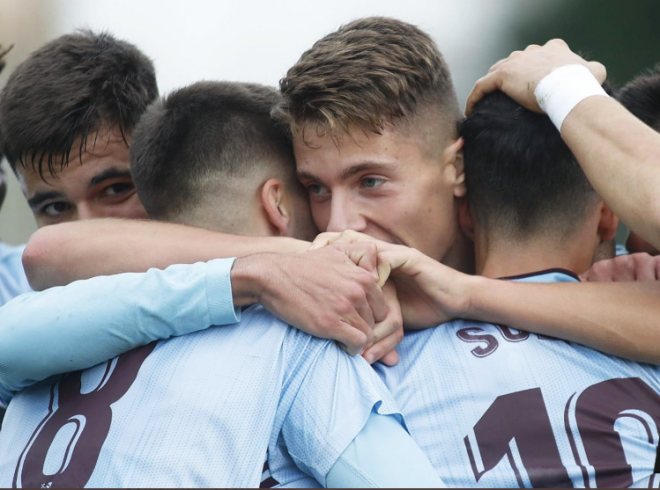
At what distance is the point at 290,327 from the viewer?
8.23 feet

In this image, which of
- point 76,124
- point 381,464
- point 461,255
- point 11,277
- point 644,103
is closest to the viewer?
point 381,464

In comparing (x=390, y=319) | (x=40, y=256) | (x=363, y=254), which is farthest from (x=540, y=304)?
(x=40, y=256)

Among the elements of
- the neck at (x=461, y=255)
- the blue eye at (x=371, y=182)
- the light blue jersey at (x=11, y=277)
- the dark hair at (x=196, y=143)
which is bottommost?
the light blue jersey at (x=11, y=277)

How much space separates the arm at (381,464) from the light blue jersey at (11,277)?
279 centimetres

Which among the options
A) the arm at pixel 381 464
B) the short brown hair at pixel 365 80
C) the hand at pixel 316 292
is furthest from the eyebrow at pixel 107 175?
the arm at pixel 381 464

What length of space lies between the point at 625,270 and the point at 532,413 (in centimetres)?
85

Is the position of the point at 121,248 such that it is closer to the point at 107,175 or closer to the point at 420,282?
the point at 107,175

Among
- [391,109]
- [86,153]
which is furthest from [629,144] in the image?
[86,153]

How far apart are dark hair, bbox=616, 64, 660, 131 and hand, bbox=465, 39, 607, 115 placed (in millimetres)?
455

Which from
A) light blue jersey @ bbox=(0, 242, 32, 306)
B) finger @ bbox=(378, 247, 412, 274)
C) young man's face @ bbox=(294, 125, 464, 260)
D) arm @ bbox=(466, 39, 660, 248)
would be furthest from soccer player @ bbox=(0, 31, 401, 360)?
arm @ bbox=(466, 39, 660, 248)

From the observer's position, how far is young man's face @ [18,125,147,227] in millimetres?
3742

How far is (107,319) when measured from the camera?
8.01 ft

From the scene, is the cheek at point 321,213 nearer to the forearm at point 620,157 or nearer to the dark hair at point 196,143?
the dark hair at point 196,143

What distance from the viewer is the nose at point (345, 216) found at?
301 centimetres
